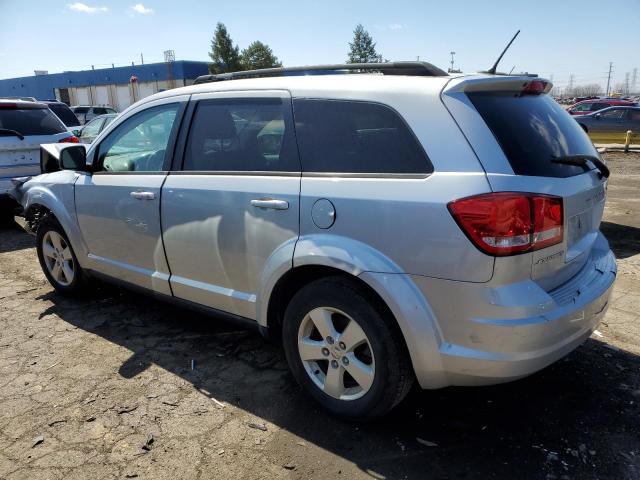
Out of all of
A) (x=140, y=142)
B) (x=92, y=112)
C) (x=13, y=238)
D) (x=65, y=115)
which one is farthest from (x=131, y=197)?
(x=92, y=112)

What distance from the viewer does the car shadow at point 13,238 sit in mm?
6675

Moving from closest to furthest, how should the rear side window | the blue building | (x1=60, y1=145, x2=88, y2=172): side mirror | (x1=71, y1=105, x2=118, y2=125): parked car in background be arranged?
the rear side window → (x1=60, y1=145, x2=88, y2=172): side mirror → (x1=71, y1=105, x2=118, y2=125): parked car in background → the blue building

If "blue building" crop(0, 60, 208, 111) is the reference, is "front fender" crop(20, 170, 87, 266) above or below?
below

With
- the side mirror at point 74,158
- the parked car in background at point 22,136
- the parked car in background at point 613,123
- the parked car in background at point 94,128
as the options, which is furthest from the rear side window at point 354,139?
the parked car in background at point 613,123

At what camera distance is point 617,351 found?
3398 millimetres

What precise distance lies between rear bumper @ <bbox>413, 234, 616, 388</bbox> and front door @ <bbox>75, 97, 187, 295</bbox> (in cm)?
205

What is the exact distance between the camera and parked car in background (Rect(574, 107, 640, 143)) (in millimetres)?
17719

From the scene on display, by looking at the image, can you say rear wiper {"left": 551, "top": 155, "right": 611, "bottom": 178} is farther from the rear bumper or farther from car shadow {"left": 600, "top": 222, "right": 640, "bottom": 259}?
car shadow {"left": 600, "top": 222, "right": 640, "bottom": 259}

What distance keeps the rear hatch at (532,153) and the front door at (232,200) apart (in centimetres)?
Result: 96

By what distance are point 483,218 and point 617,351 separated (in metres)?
2.10

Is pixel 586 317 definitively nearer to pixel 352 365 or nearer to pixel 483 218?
pixel 483 218

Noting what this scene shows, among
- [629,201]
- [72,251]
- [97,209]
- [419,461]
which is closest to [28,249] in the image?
[72,251]

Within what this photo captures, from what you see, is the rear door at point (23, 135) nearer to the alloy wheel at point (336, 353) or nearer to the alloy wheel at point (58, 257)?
the alloy wheel at point (58, 257)

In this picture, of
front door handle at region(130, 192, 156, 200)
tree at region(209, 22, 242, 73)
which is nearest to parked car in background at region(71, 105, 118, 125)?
front door handle at region(130, 192, 156, 200)
